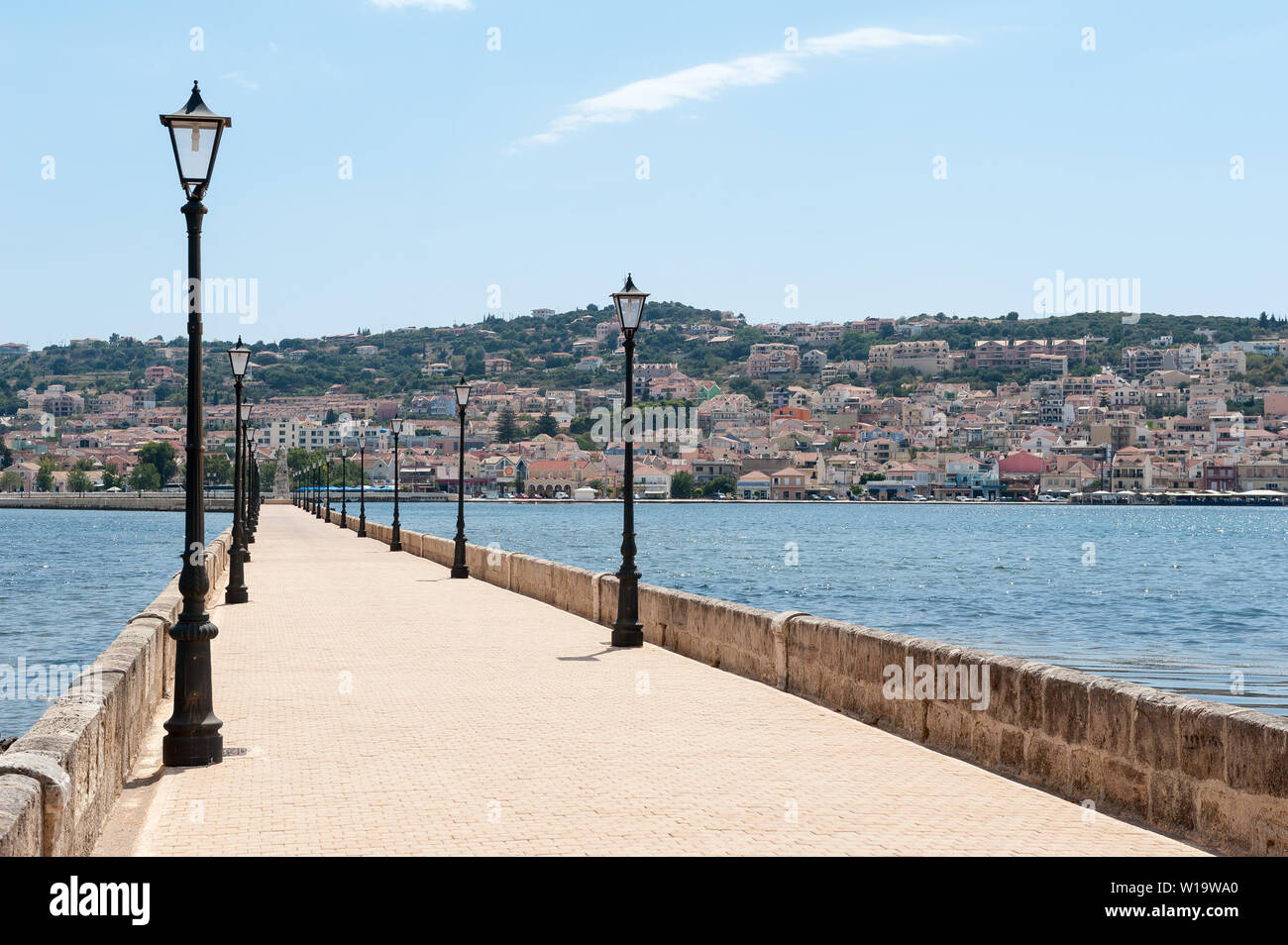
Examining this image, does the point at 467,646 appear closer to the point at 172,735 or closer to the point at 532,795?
the point at 172,735

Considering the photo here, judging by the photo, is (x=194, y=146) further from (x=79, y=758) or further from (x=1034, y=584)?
(x=1034, y=584)

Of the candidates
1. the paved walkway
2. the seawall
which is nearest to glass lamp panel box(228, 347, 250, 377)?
the paved walkway

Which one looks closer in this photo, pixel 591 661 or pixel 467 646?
pixel 591 661

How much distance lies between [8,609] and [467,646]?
31.9 metres

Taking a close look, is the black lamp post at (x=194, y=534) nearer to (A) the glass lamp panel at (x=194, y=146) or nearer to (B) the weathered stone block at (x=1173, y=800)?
(A) the glass lamp panel at (x=194, y=146)

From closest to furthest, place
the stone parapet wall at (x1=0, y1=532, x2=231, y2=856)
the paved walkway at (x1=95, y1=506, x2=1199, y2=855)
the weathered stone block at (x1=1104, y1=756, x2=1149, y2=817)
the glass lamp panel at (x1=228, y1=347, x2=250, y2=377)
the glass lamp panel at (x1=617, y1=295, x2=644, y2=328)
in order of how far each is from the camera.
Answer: the stone parapet wall at (x1=0, y1=532, x2=231, y2=856) → the paved walkway at (x1=95, y1=506, x2=1199, y2=855) → the weathered stone block at (x1=1104, y1=756, x2=1149, y2=817) → the glass lamp panel at (x1=617, y1=295, x2=644, y2=328) → the glass lamp panel at (x1=228, y1=347, x2=250, y2=377)

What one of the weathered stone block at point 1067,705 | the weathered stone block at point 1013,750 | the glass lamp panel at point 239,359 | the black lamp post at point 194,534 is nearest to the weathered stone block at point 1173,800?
the weathered stone block at point 1067,705

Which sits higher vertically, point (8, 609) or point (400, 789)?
point (400, 789)

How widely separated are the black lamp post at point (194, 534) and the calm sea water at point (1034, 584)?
57.7 feet

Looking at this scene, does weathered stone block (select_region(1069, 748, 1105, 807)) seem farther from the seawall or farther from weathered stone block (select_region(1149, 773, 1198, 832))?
weathered stone block (select_region(1149, 773, 1198, 832))

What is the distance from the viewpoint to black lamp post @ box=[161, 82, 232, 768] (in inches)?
360

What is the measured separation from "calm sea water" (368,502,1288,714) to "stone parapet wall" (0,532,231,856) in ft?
58.7
